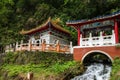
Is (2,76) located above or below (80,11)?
below

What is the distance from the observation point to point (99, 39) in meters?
18.5

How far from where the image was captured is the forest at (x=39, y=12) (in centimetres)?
3170

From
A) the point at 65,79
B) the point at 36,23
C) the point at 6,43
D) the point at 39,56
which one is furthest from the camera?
the point at 36,23

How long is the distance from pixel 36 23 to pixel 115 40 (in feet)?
60.4

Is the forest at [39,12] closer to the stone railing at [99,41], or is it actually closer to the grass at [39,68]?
the stone railing at [99,41]

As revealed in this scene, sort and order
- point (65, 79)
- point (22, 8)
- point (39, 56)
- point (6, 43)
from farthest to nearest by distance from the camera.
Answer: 1. point (22, 8)
2. point (6, 43)
3. point (39, 56)
4. point (65, 79)

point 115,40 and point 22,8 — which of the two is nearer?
point 115,40

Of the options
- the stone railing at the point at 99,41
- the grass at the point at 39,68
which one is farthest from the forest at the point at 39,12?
the grass at the point at 39,68

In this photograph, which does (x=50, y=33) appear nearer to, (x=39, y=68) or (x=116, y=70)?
(x=39, y=68)

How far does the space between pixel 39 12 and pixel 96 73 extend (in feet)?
66.5

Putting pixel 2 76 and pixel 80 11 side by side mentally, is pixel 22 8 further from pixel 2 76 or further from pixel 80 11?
pixel 2 76

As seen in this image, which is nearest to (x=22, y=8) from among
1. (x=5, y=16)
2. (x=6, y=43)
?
(x=5, y=16)

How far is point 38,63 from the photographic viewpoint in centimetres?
2027

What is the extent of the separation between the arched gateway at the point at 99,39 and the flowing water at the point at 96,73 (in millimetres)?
827
